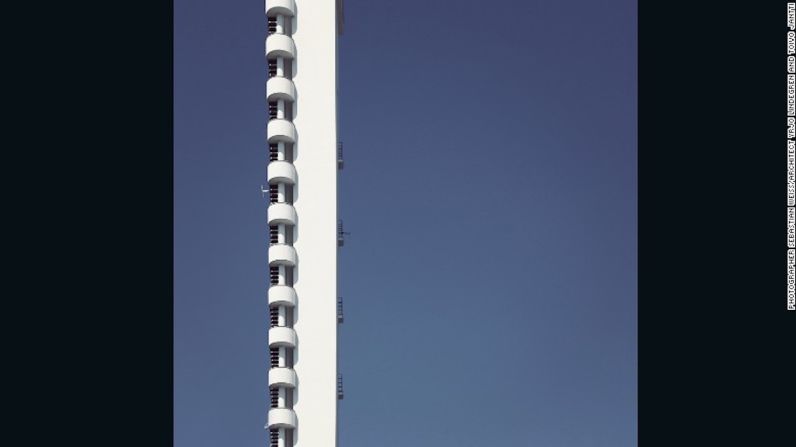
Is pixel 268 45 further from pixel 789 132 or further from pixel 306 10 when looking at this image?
pixel 789 132

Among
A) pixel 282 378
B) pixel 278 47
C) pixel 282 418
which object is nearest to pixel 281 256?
pixel 282 378

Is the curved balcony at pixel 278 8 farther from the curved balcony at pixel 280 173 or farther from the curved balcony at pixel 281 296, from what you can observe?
the curved balcony at pixel 281 296

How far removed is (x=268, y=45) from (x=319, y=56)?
11.9 feet

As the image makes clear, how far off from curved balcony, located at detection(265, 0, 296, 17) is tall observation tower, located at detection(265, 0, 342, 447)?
7cm

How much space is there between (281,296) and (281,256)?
8.75 feet

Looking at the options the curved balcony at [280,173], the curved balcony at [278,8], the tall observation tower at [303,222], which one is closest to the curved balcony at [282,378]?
the tall observation tower at [303,222]

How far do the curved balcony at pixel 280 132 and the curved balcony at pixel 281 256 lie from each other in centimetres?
725

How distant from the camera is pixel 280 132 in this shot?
78.7 m

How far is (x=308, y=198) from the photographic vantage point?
7888 centimetres

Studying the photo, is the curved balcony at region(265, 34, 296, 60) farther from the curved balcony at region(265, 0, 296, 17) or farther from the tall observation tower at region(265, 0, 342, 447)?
the curved balcony at region(265, 0, 296, 17)

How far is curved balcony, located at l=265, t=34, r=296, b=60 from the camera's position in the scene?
7912 cm

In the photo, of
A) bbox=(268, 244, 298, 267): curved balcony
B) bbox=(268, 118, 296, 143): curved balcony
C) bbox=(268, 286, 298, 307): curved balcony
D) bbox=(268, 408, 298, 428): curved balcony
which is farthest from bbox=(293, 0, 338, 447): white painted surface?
bbox=(268, 118, 296, 143): curved balcony

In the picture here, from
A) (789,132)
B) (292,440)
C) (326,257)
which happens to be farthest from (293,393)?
(789,132)

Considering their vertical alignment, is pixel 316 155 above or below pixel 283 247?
above
